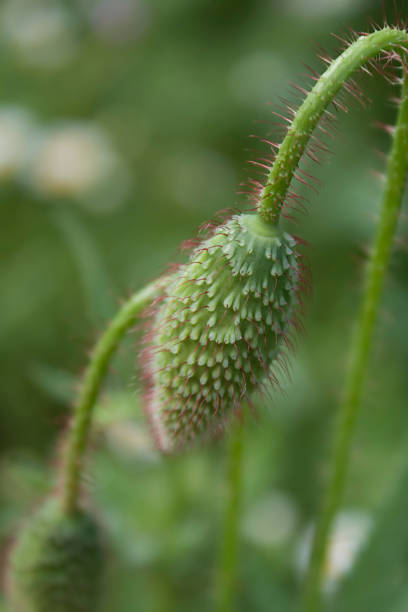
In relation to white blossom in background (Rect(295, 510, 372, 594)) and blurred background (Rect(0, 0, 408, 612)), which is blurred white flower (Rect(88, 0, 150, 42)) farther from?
→ white blossom in background (Rect(295, 510, 372, 594))

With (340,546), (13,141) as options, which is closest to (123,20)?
(13,141)

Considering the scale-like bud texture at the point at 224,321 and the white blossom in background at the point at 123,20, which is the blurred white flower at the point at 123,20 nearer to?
the white blossom in background at the point at 123,20

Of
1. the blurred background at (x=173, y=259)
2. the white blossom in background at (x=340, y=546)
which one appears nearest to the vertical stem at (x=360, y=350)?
the blurred background at (x=173, y=259)

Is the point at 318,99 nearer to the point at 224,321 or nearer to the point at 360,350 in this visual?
the point at 224,321

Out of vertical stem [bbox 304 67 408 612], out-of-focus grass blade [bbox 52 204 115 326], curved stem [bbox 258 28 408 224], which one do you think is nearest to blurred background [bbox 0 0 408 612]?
out-of-focus grass blade [bbox 52 204 115 326]

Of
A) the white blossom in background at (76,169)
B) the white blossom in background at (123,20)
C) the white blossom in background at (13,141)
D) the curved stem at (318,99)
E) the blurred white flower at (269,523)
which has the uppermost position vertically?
the white blossom in background at (123,20)
